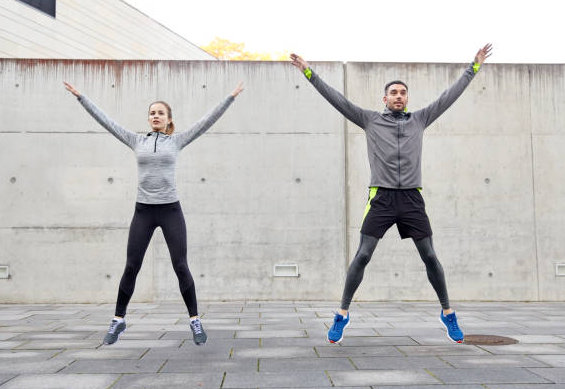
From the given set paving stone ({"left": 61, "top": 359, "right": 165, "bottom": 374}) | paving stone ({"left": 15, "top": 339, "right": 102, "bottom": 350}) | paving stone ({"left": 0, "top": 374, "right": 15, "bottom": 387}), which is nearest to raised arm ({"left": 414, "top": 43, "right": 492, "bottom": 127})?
paving stone ({"left": 61, "top": 359, "right": 165, "bottom": 374})

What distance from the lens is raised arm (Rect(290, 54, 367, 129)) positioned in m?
4.17

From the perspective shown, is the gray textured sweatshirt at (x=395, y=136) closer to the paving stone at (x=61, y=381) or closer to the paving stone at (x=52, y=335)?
the paving stone at (x=61, y=381)

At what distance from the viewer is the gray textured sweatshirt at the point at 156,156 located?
4145 millimetres

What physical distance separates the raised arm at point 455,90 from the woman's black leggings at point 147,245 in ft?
7.44

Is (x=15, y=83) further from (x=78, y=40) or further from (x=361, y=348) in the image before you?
(x=78, y=40)

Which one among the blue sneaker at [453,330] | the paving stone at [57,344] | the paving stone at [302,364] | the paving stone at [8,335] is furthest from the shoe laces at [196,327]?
the blue sneaker at [453,330]

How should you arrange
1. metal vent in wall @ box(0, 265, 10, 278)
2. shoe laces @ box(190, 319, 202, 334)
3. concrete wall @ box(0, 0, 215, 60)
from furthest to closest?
concrete wall @ box(0, 0, 215, 60), metal vent in wall @ box(0, 265, 10, 278), shoe laces @ box(190, 319, 202, 334)

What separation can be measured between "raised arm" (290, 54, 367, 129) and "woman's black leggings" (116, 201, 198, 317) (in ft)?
5.23

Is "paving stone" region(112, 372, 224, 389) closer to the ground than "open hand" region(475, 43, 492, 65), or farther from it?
closer to the ground

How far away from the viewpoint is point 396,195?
410 centimetres

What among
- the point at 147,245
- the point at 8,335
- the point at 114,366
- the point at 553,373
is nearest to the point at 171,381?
the point at 114,366

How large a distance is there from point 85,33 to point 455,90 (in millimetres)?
17226

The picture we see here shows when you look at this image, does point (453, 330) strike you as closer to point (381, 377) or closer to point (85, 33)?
point (381, 377)

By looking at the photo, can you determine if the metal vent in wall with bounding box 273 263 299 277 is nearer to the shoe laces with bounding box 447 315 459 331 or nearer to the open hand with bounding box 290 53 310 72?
the shoe laces with bounding box 447 315 459 331
